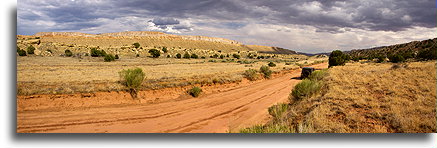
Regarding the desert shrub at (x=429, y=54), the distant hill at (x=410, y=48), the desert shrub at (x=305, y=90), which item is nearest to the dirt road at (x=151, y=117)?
the desert shrub at (x=305, y=90)

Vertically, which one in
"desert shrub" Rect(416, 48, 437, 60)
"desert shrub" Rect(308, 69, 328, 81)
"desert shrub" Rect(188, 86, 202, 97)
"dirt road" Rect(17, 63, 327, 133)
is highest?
"desert shrub" Rect(416, 48, 437, 60)

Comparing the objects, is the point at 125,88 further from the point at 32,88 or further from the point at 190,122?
the point at 190,122

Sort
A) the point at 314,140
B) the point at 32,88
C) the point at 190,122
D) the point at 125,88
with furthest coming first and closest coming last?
1. the point at 125,88
2. the point at 32,88
3. the point at 190,122
4. the point at 314,140

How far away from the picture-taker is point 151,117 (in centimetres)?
853

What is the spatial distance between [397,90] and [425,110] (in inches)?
110

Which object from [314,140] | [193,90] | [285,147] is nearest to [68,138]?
[285,147]

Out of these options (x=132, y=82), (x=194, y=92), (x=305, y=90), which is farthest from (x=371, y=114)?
(x=132, y=82)

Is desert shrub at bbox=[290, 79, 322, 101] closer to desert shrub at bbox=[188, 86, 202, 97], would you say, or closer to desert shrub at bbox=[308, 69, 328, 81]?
desert shrub at bbox=[188, 86, 202, 97]

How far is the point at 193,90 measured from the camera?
1328 cm

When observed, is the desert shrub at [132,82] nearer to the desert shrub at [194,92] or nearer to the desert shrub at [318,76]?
the desert shrub at [194,92]

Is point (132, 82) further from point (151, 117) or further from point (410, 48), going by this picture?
point (410, 48)

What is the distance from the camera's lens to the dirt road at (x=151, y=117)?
22.8ft

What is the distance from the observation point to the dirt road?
695cm

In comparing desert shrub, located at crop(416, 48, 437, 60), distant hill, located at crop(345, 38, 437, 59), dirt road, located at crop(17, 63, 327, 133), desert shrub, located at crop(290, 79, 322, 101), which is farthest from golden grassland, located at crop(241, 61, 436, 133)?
desert shrub, located at crop(416, 48, 437, 60)
